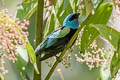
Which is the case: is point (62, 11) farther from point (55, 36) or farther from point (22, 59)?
point (22, 59)

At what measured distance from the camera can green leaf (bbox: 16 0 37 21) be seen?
1.01 metres

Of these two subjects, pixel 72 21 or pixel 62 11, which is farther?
pixel 72 21

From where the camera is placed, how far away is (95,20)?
0.97m

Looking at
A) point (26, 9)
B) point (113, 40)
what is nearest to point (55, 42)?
point (26, 9)

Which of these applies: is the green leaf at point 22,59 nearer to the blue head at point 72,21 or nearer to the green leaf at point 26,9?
the green leaf at point 26,9

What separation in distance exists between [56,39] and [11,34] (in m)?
0.32

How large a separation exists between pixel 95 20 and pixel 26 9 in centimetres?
20

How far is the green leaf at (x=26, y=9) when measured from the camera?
101 centimetres

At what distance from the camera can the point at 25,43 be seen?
2.53ft

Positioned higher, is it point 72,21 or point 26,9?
point 26,9

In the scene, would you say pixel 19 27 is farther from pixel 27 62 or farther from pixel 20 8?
pixel 20 8

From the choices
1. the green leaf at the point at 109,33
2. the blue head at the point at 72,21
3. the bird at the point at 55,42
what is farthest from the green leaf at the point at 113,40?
the blue head at the point at 72,21

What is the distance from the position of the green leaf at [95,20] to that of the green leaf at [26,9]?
6.7 inches

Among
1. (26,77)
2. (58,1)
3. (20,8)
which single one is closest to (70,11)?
(58,1)
